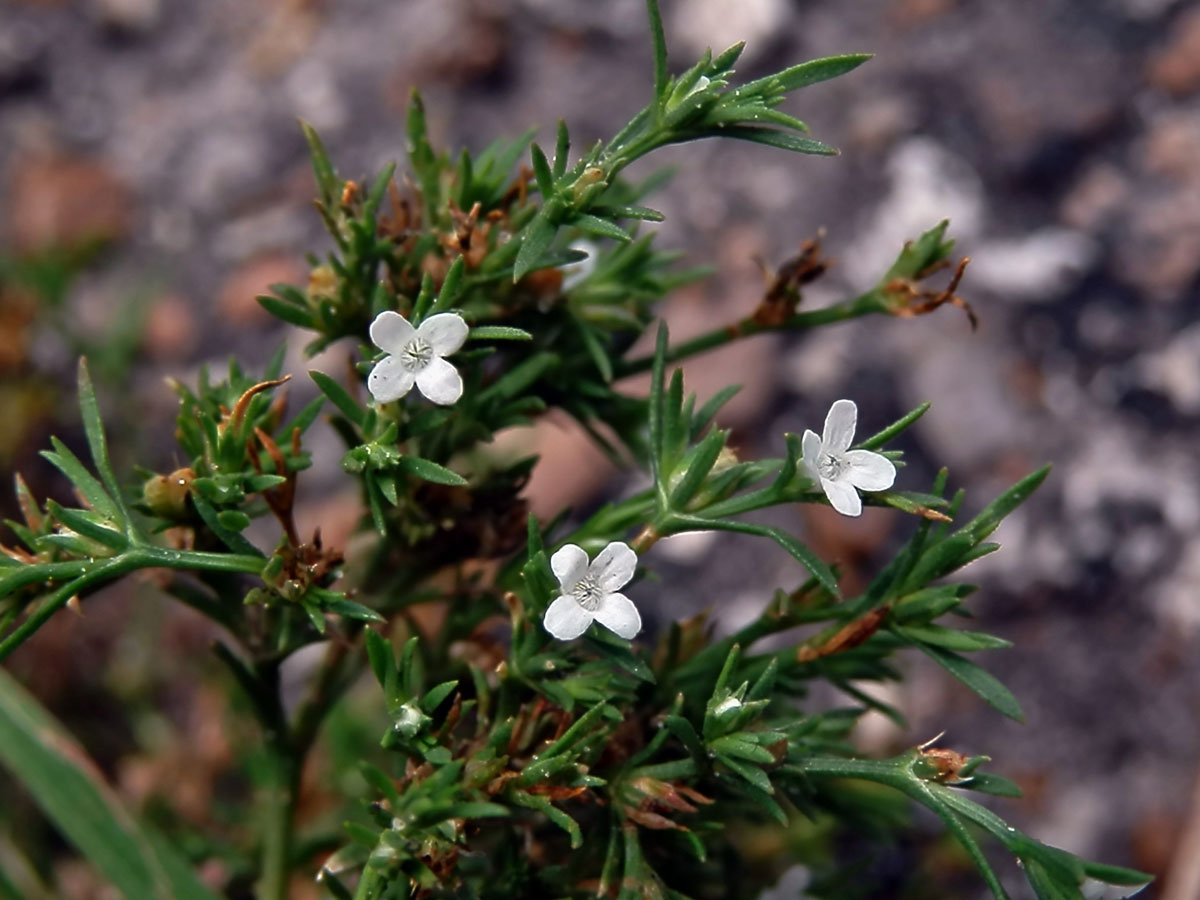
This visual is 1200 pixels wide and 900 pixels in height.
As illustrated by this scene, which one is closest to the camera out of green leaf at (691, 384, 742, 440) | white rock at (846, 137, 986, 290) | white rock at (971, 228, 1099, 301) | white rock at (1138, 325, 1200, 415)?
green leaf at (691, 384, 742, 440)

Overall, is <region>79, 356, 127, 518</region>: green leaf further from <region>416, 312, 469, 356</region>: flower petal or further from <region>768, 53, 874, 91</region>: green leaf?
<region>768, 53, 874, 91</region>: green leaf

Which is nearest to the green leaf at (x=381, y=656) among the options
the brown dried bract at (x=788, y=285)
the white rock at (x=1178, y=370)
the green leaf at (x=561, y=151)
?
A: the green leaf at (x=561, y=151)

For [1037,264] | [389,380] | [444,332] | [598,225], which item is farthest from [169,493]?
[1037,264]

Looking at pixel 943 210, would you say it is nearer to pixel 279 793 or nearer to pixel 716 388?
pixel 716 388

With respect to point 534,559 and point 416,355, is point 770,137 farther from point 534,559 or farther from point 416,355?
point 534,559

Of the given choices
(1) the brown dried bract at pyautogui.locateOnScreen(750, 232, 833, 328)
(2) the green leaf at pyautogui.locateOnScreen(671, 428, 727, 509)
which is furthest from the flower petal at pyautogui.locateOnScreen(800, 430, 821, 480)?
(1) the brown dried bract at pyautogui.locateOnScreen(750, 232, 833, 328)

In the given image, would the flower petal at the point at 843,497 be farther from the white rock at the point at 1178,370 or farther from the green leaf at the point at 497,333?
the white rock at the point at 1178,370
